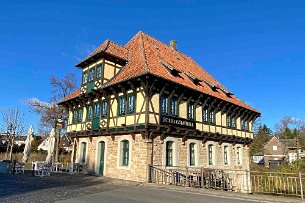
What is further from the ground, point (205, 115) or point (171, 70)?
point (171, 70)

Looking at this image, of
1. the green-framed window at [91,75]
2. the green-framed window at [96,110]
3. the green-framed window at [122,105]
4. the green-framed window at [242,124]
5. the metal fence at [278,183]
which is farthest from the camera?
the green-framed window at [242,124]

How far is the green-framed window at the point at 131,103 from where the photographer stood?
16078 mm

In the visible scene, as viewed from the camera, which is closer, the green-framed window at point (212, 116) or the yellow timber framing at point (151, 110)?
the yellow timber framing at point (151, 110)

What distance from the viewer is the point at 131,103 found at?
1628 cm

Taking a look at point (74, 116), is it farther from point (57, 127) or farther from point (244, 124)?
point (244, 124)

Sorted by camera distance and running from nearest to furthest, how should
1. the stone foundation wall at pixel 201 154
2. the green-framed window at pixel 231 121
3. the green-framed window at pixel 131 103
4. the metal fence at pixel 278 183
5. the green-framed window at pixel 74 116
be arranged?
the metal fence at pixel 278 183 < the stone foundation wall at pixel 201 154 < the green-framed window at pixel 131 103 < the green-framed window at pixel 74 116 < the green-framed window at pixel 231 121

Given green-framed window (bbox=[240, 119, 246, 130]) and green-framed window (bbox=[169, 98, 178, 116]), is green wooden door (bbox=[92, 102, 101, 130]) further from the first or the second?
green-framed window (bbox=[240, 119, 246, 130])

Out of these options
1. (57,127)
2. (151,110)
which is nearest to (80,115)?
(57,127)

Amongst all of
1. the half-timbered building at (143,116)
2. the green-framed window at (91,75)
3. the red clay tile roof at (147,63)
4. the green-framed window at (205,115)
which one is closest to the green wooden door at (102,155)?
the half-timbered building at (143,116)

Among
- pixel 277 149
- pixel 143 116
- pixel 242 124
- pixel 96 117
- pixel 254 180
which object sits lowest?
pixel 254 180

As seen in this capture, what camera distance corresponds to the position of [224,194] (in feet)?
33.9

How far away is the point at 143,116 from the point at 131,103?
58.4 inches

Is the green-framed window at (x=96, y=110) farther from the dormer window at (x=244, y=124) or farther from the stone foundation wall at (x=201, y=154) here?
the dormer window at (x=244, y=124)

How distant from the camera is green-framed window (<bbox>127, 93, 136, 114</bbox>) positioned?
633 inches
